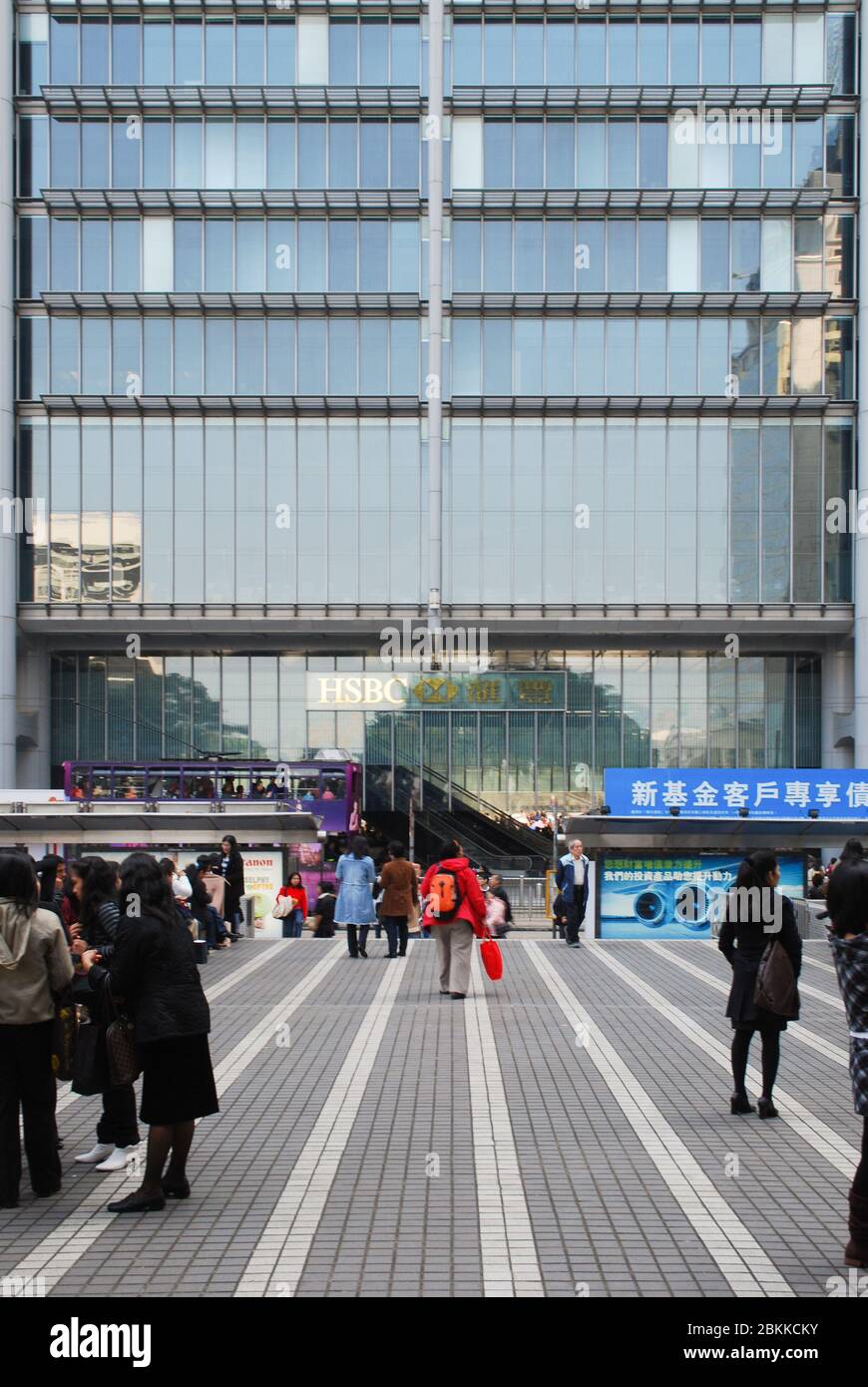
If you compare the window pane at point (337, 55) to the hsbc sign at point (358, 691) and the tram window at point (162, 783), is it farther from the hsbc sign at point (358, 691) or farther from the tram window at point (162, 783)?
the tram window at point (162, 783)

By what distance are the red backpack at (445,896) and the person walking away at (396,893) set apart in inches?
102

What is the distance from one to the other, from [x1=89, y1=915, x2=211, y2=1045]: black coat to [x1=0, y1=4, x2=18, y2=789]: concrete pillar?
131ft

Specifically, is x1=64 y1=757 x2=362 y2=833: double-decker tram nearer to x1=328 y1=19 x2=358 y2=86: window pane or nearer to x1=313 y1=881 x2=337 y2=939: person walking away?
x1=313 y1=881 x2=337 y2=939: person walking away

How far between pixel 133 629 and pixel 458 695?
11.9 m

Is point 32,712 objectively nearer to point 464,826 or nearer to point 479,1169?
point 464,826

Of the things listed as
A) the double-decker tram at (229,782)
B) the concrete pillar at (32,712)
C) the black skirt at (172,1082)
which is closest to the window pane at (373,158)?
the concrete pillar at (32,712)

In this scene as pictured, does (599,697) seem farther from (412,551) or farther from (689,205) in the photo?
(689,205)

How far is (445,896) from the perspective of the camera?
14.6m

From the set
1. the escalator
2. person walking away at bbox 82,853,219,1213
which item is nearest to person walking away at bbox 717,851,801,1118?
person walking away at bbox 82,853,219,1213

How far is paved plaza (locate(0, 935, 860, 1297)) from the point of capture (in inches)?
248

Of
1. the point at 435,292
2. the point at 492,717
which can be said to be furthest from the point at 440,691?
the point at 435,292

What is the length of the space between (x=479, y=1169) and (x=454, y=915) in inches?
261

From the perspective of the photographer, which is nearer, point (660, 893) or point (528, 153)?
point (660, 893)
